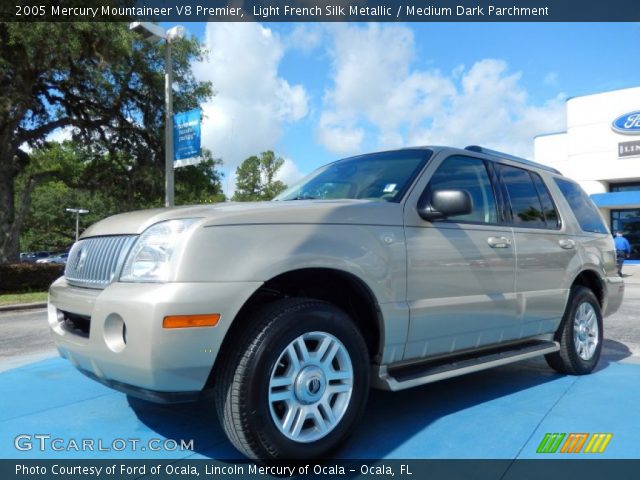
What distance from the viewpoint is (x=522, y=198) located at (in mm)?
4473

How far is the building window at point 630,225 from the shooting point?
27.6m

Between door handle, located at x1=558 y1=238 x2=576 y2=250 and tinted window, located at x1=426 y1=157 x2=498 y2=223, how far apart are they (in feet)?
2.93

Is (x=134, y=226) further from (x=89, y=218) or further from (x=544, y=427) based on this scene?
(x=89, y=218)

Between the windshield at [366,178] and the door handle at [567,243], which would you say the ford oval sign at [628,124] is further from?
the windshield at [366,178]

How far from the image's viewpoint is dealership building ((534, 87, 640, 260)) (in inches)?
1056

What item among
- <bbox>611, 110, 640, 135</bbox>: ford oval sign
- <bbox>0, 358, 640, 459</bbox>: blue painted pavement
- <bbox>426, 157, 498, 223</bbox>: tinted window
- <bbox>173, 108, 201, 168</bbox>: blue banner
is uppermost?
<bbox>611, 110, 640, 135</bbox>: ford oval sign

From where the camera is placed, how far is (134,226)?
2.89 meters

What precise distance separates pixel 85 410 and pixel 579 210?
460cm

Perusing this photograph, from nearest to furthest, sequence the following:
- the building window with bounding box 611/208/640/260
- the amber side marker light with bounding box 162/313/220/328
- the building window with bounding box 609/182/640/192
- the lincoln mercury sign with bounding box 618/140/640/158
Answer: the amber side marker light with bounding box 162/313/220/328 < the lincoln mercury sign with bounding box 618/140/640/158 < the building window with bounding box 611/208/640/260 < the building window with bounding box 609/182/640/192

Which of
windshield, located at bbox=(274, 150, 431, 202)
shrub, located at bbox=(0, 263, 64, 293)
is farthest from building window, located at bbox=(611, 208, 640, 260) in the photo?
windshield, located at bbox=(274, 150, 431, 202)

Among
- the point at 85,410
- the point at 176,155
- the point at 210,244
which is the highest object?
the point at 176,155

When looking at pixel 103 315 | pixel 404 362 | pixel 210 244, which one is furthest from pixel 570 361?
pixel 103 315

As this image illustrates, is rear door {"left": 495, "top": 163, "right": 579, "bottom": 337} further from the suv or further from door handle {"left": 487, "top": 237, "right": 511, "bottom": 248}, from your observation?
door handle {"left": 487, "top": 237, "right": 511, "bottom": 248}

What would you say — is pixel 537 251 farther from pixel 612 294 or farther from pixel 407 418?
pixel 407 418
